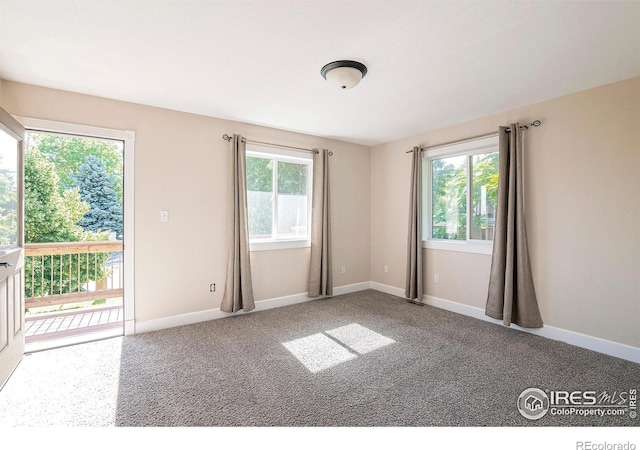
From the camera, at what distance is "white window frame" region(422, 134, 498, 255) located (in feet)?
12.0

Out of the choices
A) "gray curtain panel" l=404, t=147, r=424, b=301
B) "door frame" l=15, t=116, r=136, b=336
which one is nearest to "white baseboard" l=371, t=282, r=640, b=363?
"gray curtain panel" l=404, t=147, r=424, b=301

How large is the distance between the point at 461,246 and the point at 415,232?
0.64 meters

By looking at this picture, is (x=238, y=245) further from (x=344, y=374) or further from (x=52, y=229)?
(x=52, y=229)

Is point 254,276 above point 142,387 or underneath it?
above

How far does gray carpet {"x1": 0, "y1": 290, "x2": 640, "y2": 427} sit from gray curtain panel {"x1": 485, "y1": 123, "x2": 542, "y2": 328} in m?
0.23

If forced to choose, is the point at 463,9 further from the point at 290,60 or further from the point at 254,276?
the point at 254,276

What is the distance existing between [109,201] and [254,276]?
4.63 meters

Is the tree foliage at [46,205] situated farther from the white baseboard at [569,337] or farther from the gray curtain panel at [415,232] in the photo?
the white baseboard at [569,337]

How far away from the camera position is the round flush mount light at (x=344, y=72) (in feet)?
7.67

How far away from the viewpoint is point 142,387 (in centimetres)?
219

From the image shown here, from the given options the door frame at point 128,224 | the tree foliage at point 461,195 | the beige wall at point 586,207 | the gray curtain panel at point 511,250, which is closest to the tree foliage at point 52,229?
the door frame at point 128,224

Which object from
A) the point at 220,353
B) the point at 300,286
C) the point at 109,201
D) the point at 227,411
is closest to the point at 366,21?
the point at 227,411

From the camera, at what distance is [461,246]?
3926 millimetres

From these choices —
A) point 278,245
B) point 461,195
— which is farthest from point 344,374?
point 461,195
